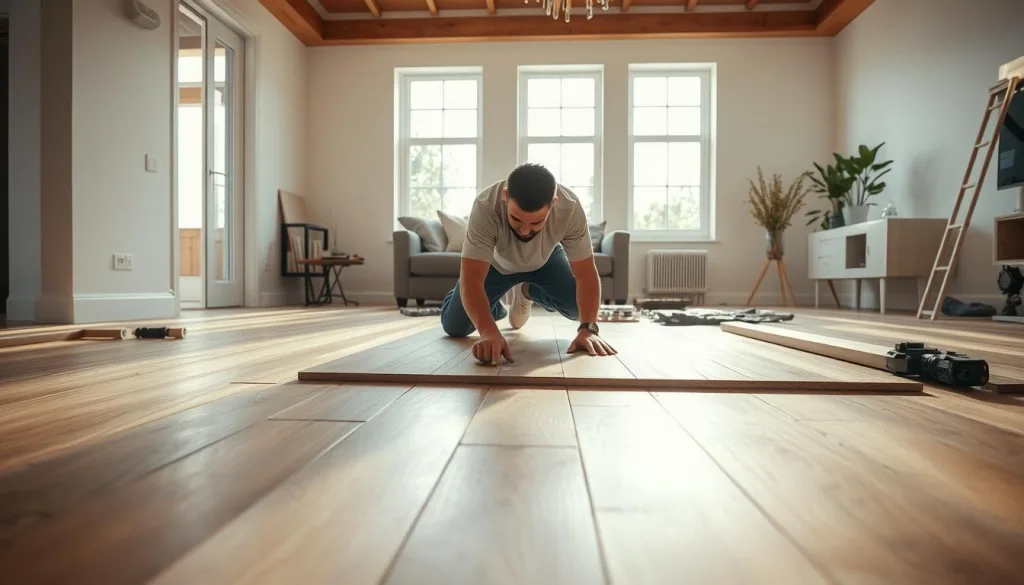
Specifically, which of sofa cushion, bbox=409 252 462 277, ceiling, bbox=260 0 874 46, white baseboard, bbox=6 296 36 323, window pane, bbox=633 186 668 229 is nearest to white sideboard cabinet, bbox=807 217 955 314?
window pane, bbox=633 186 668 229

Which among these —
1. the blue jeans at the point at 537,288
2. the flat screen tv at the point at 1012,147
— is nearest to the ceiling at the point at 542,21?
the flat screen tv at the point at 1012,147

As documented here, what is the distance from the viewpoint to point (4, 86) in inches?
198

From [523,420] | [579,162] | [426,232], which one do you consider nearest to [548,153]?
[579,162]

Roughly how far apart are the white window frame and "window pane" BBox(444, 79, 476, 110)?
1864mm

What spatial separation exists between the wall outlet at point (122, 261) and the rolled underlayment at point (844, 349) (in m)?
3.89

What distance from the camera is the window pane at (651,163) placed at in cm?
719

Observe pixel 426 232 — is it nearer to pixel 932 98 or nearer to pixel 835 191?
pixel 835 191

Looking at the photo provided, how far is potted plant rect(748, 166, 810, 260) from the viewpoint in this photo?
20.9 ft

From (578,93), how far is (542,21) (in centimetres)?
91

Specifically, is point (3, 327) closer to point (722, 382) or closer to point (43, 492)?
point (43, 492)

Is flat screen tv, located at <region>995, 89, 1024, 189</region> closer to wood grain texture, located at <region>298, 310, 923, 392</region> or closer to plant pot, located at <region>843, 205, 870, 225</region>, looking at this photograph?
plant pot, located at <region>843, 205, 870, 225</region>

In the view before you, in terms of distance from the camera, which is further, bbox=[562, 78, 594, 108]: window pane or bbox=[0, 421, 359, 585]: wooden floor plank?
bbox=[562, 78, 594, 108]: window pane

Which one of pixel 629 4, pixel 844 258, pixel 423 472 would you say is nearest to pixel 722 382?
pixel 423 472

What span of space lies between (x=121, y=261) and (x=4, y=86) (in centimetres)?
240
